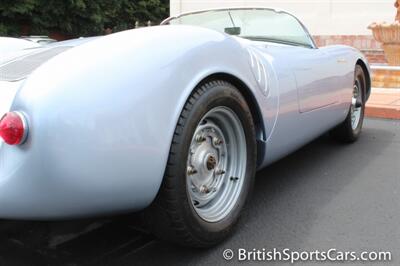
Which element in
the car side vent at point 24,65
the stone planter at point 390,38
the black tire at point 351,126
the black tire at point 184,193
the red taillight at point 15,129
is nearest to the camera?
the red taillight at point 15,129

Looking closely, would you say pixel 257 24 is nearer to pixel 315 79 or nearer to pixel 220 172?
pixel 315 79

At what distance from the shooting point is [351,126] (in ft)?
14.7

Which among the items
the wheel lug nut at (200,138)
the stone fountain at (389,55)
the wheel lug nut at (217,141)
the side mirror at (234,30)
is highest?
the side mirror at (234,30)

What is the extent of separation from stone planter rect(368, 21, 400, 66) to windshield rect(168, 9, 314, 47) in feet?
19.9

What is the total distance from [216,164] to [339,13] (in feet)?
43.9

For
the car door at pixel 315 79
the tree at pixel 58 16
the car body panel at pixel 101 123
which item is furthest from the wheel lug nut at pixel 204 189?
the tree at pixel 58 16

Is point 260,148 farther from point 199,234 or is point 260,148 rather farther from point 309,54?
point 309,54

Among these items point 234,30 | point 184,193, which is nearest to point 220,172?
point 184,193

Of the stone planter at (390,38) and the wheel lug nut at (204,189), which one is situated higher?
the wheel lug nut at (204,189)

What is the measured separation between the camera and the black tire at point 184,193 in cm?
210

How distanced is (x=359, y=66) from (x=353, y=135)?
0.63 metres

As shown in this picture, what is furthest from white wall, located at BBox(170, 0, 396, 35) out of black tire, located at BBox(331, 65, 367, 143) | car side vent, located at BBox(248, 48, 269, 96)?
car side vent, located at BBox(248, 48, 269, 96)

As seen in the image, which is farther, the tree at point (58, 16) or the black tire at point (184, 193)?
the tree at point (58, 16)

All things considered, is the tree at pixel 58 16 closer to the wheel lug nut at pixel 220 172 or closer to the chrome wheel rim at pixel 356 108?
the chrome wheel rim at pixel 356 108
